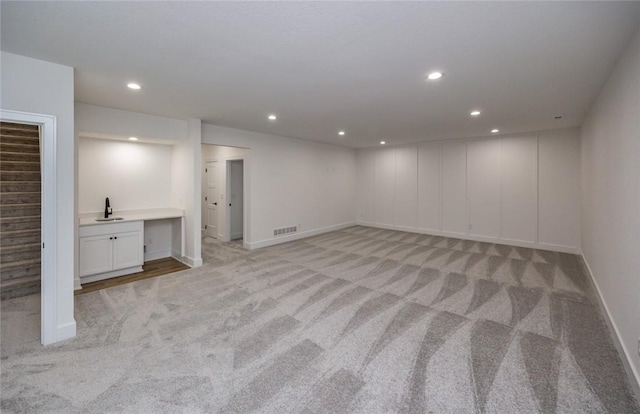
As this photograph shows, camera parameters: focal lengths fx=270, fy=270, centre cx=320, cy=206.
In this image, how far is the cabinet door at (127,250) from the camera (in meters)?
4.21

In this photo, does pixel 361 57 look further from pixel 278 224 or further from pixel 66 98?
pixel 278 224

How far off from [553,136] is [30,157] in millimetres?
9598

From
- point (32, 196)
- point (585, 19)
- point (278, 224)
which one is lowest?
point (278, 224)

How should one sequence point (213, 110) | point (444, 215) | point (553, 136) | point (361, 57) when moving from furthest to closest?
point (444, 215), point (553, 136), point (213, 110), point (361, 57)

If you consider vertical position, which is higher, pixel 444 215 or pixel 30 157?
pixel 30 157

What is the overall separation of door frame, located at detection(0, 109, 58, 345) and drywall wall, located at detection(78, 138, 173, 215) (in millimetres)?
2293

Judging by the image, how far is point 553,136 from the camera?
572 centimetres

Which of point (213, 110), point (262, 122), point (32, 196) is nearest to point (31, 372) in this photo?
point (32, 196)

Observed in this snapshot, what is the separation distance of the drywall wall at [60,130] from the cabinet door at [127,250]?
1.66 m

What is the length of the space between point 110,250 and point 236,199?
3.20 meters

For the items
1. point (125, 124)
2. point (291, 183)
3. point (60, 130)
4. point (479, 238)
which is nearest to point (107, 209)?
point (125, 124)

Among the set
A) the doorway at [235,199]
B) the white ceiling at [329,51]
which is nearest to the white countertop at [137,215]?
the doorway at [235,199]

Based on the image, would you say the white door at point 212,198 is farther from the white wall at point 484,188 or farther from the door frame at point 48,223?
the white wall at point 484,188

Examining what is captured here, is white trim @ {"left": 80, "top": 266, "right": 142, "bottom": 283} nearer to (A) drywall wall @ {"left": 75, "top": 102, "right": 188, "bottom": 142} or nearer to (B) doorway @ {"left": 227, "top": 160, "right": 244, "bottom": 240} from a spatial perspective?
(A) drywall wall @ {"left": 75, "top": 102, "right": 188, "bottom": 142}
